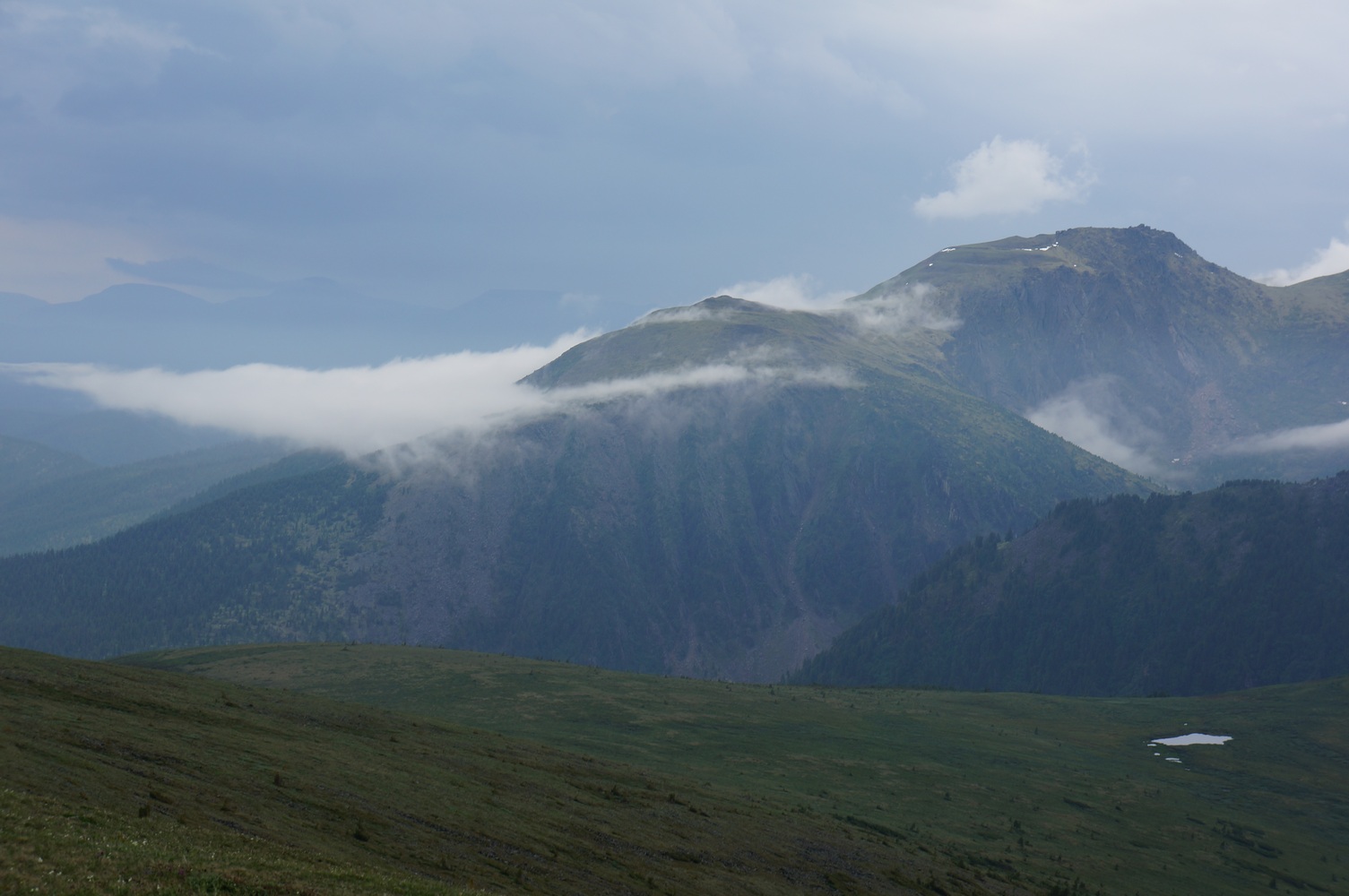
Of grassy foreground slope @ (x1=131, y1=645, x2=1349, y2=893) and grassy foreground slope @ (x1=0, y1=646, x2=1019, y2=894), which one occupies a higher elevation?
grassy foreground slope @ (x1=0, y1=646, x2=1019, y2=894)

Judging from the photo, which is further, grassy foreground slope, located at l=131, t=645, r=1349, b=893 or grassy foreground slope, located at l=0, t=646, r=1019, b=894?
grassy foreground slope, located at l=131, t=645, r=1349, b=893

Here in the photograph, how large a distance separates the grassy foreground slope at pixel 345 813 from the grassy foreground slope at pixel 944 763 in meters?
1.24

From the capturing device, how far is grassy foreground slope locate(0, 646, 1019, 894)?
37.7m

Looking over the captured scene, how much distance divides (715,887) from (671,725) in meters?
81.0

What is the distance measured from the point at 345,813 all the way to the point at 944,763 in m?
96.2

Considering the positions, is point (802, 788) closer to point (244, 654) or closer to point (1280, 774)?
point (1280, 774)

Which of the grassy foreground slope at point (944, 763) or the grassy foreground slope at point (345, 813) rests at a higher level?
the grassy foreground slope at point (345, 813)

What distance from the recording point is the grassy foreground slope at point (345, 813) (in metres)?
37.7

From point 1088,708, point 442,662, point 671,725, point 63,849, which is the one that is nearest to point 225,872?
point 63,849

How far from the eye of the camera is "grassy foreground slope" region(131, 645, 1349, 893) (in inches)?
3595

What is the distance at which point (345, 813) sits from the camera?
55219mm

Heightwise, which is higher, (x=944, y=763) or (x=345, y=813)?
(x=345, y=813)

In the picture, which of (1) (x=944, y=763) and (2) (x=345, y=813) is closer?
(2) (x=345, y=813)

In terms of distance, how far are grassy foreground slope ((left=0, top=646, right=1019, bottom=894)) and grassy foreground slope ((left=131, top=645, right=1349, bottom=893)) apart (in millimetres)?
1239
